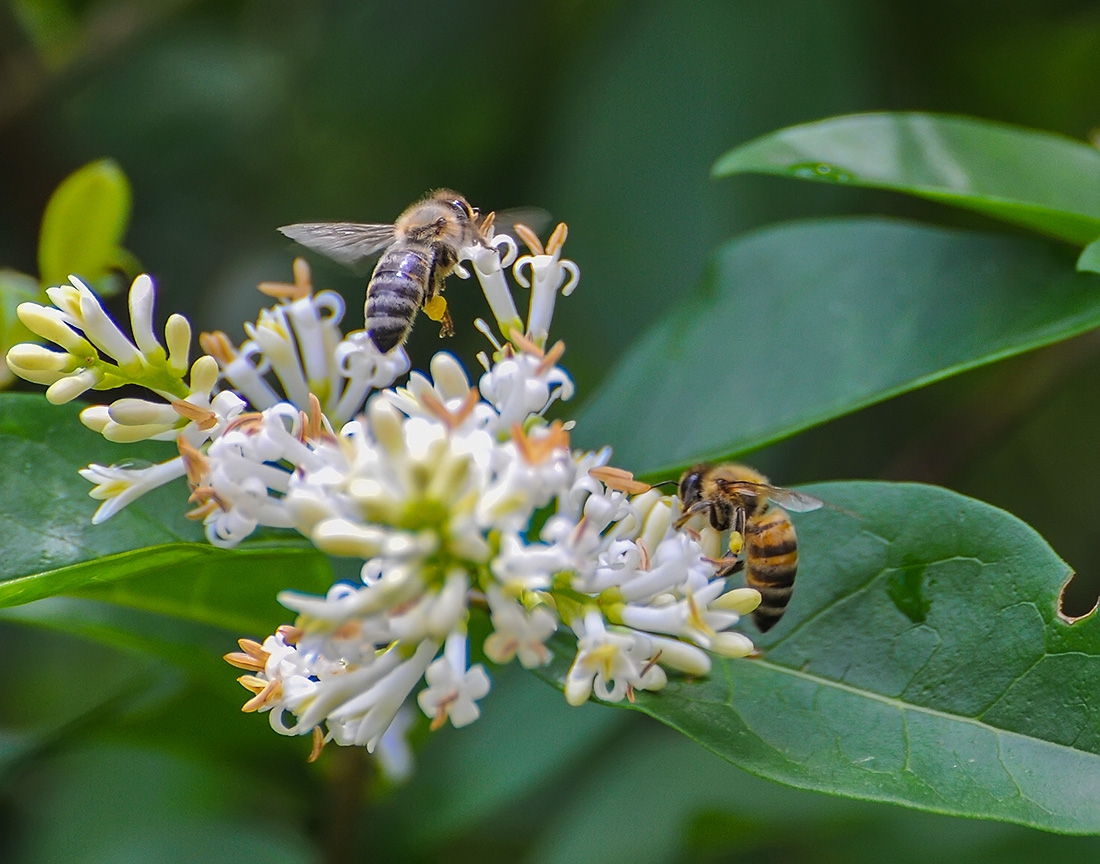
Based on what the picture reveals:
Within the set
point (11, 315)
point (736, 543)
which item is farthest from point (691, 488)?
point (11, 315)

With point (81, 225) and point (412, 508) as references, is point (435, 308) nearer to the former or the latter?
point (81, 225)

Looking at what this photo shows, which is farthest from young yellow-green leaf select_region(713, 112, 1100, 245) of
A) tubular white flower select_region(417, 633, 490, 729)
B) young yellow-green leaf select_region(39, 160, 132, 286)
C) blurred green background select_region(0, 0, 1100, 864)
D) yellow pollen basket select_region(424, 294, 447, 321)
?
young yellow-green leaf select_region(39, 160, 132, 286)

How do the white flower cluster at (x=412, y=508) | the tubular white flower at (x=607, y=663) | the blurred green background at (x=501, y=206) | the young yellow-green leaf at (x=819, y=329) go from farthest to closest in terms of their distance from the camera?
1. the blurred green background at (x=501, y=206)
2. the young yellow-green leaf at (x=819, y=329)
3. the tubular white flower at (x=607, y=663)
4. the white flower cluster at (x=412, y=508)

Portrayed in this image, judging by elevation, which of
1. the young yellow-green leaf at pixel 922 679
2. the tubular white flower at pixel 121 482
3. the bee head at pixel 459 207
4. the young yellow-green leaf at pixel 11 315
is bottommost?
the young yellow-green leaf at pixel 922 679

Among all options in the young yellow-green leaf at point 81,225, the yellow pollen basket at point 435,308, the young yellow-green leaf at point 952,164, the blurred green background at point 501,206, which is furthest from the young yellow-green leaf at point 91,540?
the young yellow-green leaf at point 952,164

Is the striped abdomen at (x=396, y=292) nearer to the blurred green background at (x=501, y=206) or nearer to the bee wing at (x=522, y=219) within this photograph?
the bee wing at (x=522, y=219)

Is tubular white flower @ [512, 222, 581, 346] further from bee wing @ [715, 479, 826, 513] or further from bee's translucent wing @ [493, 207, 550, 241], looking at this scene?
bee's translucent wing @ [493, 207, 550, 241]

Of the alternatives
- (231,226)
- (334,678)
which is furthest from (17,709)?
(334,678)
